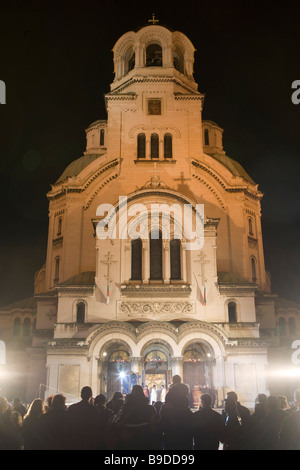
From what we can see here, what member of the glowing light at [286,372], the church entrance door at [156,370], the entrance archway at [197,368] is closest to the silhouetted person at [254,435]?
the entrance archway at [197,368]

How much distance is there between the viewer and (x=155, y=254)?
107 ft

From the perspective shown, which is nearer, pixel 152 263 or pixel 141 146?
pixel 152 263

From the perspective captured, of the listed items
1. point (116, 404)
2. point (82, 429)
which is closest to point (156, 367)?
point (116, 404)

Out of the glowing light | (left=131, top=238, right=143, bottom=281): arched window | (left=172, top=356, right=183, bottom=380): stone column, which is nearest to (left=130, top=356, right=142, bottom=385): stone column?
→ (left=172, top=356, right=183, bottom=380): stone column

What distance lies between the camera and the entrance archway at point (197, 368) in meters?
29.1

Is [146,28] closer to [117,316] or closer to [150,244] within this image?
[150,244]

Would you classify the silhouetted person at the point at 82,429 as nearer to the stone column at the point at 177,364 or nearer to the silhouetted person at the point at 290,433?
the silhouetted person at the point at 290,433

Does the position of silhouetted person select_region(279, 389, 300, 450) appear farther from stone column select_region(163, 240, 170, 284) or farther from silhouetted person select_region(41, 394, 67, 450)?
stone column select_region(163, 240, 170, 284)

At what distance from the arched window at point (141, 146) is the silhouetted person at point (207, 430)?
3113 cm

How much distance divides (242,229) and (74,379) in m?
17.0

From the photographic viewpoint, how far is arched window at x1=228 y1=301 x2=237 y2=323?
31.3 metres

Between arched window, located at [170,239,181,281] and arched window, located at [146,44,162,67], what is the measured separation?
18917 millimetres

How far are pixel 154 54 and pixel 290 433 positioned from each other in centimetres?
3989

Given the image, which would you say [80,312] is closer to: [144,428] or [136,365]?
[136,365]
